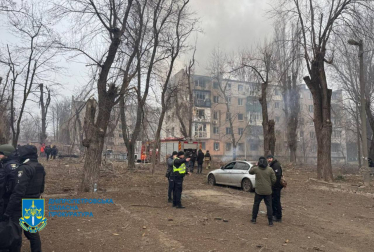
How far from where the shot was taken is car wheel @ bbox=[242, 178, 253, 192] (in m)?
11.9

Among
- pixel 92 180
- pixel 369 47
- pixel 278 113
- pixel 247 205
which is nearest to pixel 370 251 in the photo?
pixel 247 205

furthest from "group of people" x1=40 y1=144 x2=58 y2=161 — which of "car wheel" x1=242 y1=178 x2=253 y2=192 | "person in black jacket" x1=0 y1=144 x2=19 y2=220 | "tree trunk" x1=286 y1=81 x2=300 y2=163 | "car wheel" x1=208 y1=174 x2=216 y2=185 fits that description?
"person in black jacket" x1=0 y1=144 x2=19 y2=220

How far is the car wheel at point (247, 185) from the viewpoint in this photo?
11922 millimetres

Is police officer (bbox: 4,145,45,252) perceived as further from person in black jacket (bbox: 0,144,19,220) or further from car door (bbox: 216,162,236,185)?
car door (bbox: 216,162,236,185)

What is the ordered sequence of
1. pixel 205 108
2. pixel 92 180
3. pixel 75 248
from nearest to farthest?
1. pixel 75 248
2. pixel 92 180
3. pixel 205 108

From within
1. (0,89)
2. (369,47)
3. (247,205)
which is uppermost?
(369,47)

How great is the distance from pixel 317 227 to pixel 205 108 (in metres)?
→ 43.9

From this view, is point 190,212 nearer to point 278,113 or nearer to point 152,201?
point 152,201

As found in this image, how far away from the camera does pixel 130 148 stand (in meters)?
20.6

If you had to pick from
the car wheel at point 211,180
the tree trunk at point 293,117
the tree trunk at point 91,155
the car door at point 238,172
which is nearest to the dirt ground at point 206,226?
the tree trunk at point 91,155

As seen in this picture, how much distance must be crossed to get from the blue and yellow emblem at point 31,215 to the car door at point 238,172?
937 centimetres

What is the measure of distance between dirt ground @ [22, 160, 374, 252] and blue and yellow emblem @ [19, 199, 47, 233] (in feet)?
2.81

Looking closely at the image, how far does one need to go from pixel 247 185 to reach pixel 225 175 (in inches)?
54.8

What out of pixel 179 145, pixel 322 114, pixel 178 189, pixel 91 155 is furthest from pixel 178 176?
pixel 179 145
